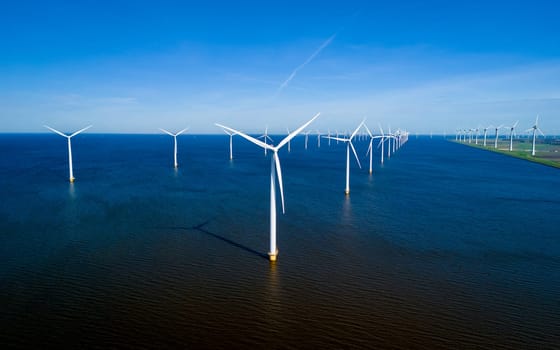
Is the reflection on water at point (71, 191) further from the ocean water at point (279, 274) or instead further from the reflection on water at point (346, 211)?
the reflection on water at point (346, 211)

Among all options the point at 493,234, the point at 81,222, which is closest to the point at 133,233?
the point at 81,222

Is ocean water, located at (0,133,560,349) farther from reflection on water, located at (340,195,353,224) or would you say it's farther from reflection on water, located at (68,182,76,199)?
reflection on water, located at (68,182,76,199)

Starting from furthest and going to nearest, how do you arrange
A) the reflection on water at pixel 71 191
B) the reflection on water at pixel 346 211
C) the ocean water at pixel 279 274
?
the reflection on water at pixel 71 191 < the reflection on water at pixel 346 211 < the ocean water at pixel 279 274

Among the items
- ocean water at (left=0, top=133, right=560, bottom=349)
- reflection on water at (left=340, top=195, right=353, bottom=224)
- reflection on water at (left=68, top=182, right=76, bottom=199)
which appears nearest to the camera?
ocean water at (left=0, top=133, right=560, bottom=349)

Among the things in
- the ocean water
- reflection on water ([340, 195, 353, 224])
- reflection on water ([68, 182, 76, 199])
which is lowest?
the ocean water

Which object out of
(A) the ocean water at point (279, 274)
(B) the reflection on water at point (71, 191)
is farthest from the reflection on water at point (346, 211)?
(B) the reflection on water at point (71, 191)

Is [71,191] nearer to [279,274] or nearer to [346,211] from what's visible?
[346,211]

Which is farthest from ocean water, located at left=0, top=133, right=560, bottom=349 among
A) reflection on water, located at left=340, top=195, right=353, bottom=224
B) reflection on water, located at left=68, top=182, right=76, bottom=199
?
reflection on water, located at left=68, top=182, right=76, bottom=199

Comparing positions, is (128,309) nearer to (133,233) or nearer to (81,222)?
(133,233)

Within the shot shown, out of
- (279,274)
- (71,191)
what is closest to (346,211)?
(279,274)
